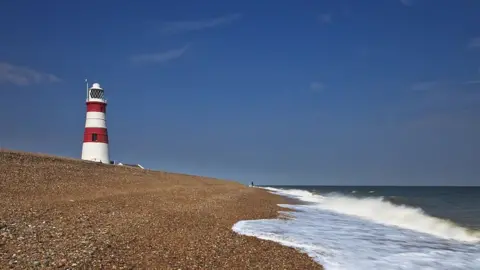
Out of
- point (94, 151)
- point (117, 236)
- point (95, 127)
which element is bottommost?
point (117, 236)

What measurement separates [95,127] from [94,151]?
79.2 inches

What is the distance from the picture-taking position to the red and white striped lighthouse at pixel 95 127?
119 feet

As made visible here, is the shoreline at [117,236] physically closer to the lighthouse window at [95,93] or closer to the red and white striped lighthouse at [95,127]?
the red and white striped lighthouse at [95,127]

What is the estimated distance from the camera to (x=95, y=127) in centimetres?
3638

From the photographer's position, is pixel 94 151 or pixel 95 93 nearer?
pixel 94 151

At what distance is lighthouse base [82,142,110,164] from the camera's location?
119ft

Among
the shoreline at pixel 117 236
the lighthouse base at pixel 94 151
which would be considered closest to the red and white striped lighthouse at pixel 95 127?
the lighthouse base at pixel 94 151

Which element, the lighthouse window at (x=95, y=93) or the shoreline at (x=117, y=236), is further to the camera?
the lighthouse window at (x=95, y=93)

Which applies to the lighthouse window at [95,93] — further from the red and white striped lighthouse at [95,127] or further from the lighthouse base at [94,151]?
the lighthouse base at [94,151]

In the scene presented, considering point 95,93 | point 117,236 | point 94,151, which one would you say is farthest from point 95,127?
point 117,236

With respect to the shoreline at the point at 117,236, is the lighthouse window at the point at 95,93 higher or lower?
higher

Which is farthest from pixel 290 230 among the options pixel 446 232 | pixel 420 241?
pixel 446 232

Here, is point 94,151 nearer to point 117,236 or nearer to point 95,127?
point 95,127

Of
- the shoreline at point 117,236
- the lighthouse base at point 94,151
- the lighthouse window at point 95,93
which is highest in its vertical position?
the lighthouse window at point 95,93
